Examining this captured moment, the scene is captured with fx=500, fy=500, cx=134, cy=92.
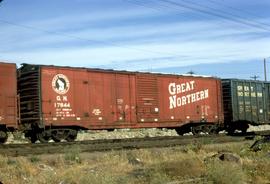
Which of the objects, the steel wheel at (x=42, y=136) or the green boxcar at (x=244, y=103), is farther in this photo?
the green boxcar at (x=244, y=103)

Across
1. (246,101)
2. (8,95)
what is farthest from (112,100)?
(246,101)

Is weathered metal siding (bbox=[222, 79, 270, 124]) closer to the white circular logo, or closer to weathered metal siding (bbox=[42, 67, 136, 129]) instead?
weathered metal siding (bbox=[42, 67, 136, 129])

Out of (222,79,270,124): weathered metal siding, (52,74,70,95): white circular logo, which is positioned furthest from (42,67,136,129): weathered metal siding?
(222,79,270,124): weathered metal siding

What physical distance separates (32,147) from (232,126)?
1761 centimetres

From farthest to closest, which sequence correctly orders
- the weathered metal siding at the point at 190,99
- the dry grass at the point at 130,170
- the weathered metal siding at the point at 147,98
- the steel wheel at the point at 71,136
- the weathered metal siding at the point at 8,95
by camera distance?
1. the weathered metal siding at the point at 190,99
2. the weathered metal siding at the point at 147,98
3. the steel wheel at the point at 71,136
4. the weathered metal siding at the point at 8,95
5. the dry grass at the point at 130,170

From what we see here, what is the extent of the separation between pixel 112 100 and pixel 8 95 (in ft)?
19.2

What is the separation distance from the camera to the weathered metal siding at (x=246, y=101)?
31766mm

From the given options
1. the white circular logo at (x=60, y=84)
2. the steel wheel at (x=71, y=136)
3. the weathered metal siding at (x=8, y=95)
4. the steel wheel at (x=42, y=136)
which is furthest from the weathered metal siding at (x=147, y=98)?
the weathered metal siding at (x=8, y=95)

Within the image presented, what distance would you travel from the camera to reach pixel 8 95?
20938 mm

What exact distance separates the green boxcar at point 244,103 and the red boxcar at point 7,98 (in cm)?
1532

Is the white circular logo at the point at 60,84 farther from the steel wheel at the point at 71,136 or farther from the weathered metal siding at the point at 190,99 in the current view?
the weathered metal siding at the point at 190,99

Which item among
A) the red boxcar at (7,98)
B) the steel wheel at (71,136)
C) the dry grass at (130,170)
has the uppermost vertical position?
the red boxcar at (7,98)

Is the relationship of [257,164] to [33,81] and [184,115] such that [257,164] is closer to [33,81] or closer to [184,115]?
[33,81]

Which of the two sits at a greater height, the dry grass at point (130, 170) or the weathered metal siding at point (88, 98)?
the weathered metal siding at point (88, 98)
